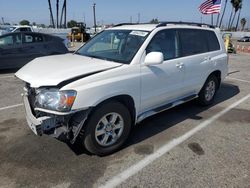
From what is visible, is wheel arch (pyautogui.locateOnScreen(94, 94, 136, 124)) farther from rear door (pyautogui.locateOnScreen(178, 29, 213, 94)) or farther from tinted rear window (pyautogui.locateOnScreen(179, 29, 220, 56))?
tinted rear window (pyautogui.locateOnScreen(179, 29, 220, 56))

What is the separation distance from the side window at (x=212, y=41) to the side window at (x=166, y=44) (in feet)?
4.44

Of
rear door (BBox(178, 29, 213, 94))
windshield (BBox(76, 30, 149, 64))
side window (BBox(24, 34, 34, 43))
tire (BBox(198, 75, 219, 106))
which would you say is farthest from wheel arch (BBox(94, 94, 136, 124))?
side window (BBox(24, 34, 34, 43))

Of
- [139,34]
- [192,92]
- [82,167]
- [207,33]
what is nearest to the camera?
[82,167]

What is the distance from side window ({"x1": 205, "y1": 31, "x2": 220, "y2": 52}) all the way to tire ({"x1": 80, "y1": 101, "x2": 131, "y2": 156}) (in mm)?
2910

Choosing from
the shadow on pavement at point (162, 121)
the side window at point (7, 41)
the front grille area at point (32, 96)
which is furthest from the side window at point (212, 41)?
the side window at point (7, 41)

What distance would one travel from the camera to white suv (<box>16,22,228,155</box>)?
3.03 meters

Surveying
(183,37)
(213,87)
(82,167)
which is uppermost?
(183,37)

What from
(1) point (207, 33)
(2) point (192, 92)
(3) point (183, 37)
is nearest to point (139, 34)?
(3) point (183, 37)

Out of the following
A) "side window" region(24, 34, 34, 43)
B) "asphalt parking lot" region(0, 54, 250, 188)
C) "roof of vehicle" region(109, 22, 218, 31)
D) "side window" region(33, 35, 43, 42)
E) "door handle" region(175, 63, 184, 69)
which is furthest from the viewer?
"side window" region(33, 35, 43, 42)

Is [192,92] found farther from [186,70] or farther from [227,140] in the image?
[227,140]

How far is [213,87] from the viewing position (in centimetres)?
592

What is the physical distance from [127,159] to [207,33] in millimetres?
3468

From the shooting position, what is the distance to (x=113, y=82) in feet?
10.9

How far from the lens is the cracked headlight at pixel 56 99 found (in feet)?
9.66
